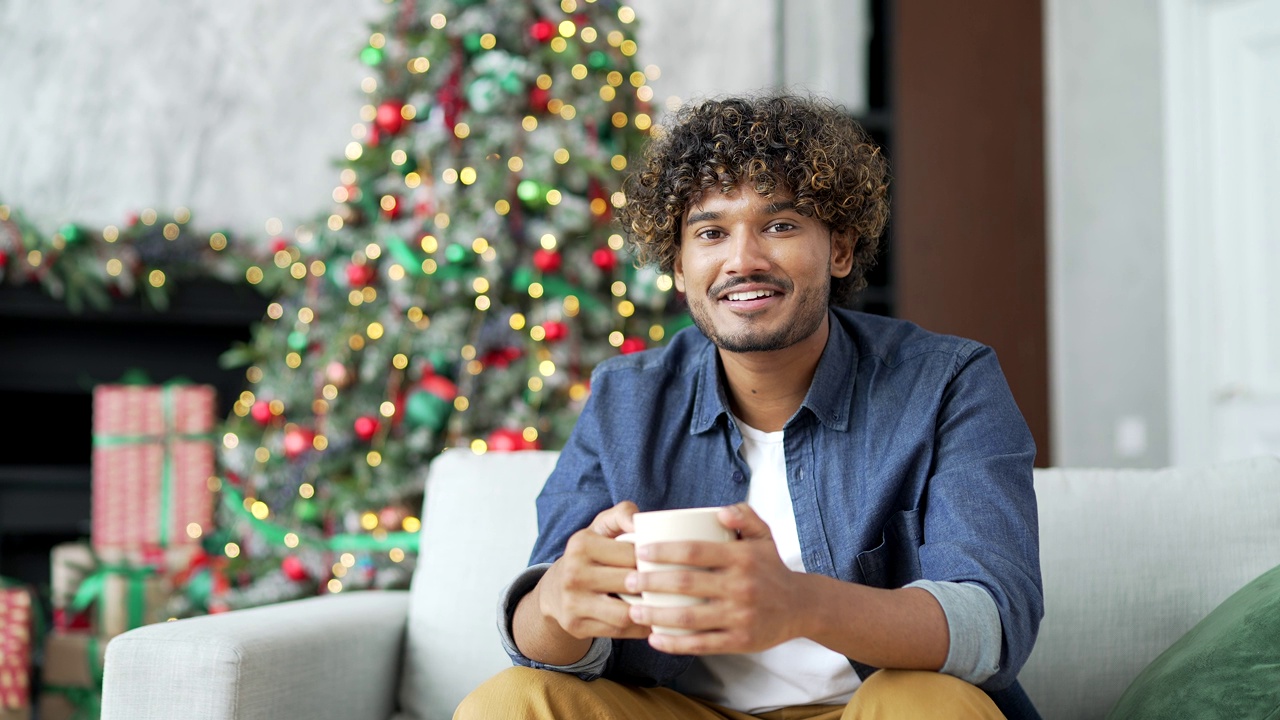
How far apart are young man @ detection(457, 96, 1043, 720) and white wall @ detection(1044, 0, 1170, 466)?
2.52 m

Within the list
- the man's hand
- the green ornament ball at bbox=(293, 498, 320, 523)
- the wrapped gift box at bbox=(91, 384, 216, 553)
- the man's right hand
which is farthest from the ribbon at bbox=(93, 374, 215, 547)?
the man's hand

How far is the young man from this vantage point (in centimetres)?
100

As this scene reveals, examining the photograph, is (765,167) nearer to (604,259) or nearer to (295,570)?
(604,259)

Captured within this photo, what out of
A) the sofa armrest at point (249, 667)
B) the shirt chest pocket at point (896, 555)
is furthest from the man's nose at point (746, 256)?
the sofa armrest at point (249, 667)

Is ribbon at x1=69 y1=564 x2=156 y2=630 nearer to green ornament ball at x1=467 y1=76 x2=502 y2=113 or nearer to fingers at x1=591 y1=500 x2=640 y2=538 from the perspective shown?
green ornament ball at x1=467 y1=76 x2=502 y2=113

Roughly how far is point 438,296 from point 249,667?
1.27 meters

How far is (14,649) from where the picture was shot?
2371mm

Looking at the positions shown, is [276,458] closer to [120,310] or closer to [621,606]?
[120,310]

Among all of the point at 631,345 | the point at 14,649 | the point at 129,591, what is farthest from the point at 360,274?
the point at 14,649

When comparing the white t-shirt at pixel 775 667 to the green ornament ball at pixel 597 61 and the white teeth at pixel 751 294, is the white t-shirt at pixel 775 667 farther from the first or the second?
the green ornament ball at pixel 597 61

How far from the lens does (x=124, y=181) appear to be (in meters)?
3.45

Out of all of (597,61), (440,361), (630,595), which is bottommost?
(630,595)

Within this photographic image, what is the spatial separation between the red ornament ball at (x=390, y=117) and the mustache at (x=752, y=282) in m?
1.45

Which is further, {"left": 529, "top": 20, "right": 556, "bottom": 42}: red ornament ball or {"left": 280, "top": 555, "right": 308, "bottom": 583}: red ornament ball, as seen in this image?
{"left": 529, "top": 20, "right": 556, "bottom": 42}: red ornament ball
